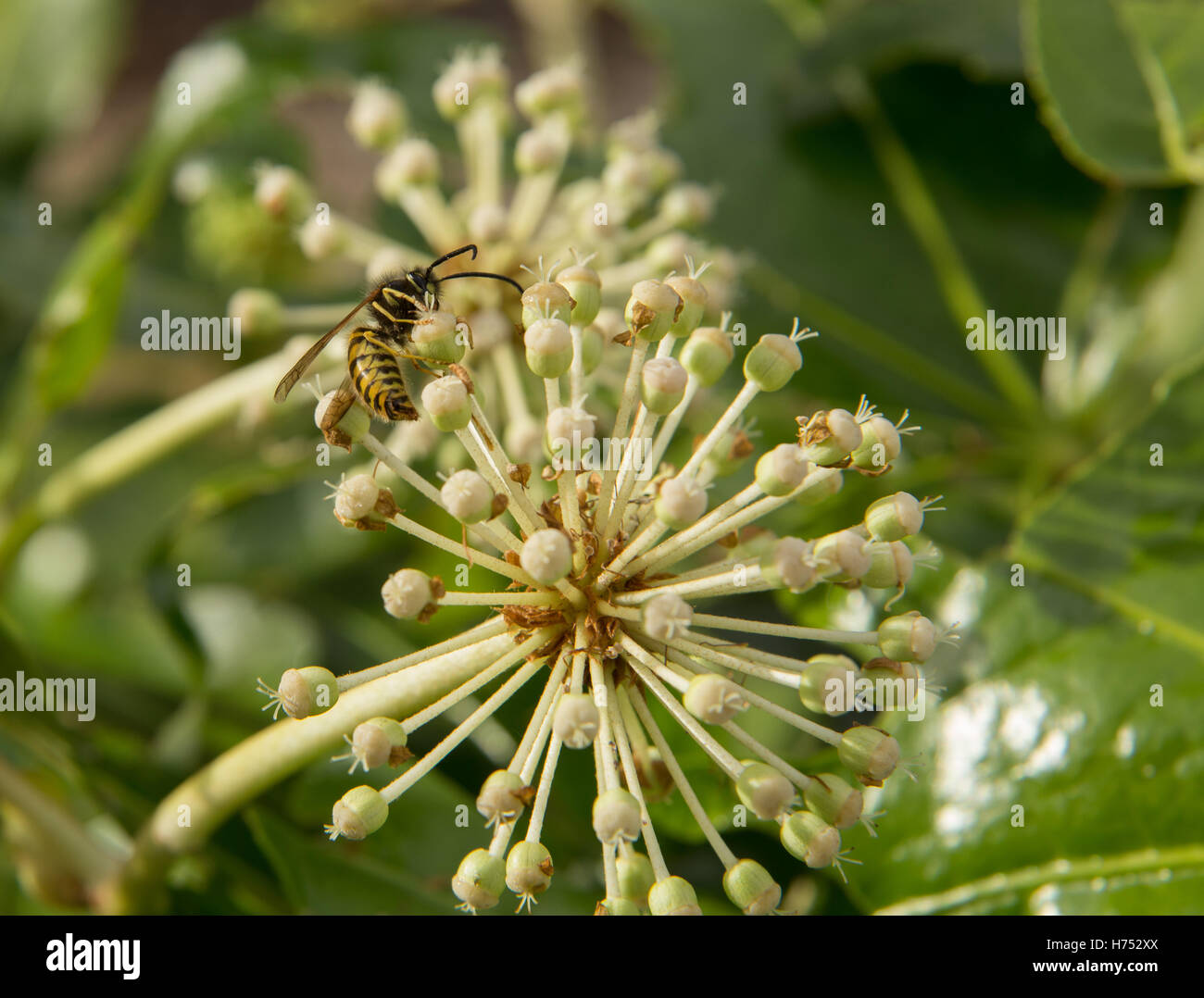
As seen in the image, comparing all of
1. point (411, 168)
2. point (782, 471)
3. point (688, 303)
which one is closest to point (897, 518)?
point (782, 471)

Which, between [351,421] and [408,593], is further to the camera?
[351,421]

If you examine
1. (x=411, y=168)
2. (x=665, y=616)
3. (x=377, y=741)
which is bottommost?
(x=377, y=741)

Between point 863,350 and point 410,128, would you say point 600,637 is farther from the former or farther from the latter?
point 410,128

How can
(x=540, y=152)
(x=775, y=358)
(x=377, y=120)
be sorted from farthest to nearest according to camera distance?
1. (x=377, y=120)
2. (x=540, y=152)
3. (x=775, y=358)

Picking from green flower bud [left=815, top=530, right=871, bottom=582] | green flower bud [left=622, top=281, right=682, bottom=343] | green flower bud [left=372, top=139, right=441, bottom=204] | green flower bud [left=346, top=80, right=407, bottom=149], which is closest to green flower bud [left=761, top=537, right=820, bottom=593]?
green flower bud [left=815, top=530, right=871, bottom=582]

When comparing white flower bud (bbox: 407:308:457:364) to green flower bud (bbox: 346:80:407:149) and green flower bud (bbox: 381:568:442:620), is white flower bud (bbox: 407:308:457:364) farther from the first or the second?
green flower bud (bbox: 346:80:407:149)

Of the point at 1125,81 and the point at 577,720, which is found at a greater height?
the point at 1125,81

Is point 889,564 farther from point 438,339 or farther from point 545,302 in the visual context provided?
point 438,339
